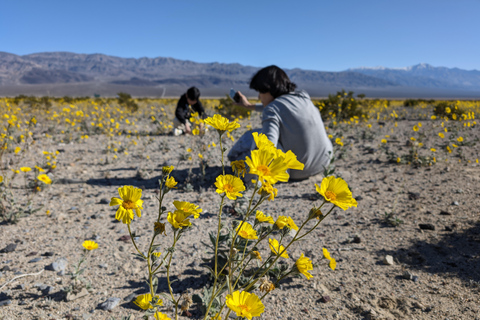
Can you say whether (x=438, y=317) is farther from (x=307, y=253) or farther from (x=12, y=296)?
(x=12, y=296)

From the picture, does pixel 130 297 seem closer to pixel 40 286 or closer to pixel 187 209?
pixel 40 286

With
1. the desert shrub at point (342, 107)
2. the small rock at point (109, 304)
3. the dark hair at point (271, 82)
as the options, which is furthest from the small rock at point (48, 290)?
the desert shrub at point (342, 107)

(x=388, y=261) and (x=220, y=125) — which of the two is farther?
Result: (x=388, y=261)

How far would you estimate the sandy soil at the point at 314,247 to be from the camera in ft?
5.50

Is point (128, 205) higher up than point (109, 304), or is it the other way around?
point (128, 205)

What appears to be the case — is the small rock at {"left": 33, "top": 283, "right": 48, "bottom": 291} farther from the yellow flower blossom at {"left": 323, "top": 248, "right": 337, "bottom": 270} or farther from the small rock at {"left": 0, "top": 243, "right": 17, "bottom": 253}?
the yellow flower blossom at {"left": 323, "top": 248, "right": 337, "bottom": 270}

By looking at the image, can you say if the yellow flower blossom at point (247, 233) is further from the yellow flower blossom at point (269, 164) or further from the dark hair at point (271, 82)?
the dark hair at point (271, 82)

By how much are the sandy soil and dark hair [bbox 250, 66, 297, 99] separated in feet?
4.06

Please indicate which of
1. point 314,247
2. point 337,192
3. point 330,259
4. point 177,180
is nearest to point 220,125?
point 337,192

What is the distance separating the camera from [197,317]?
1610mm

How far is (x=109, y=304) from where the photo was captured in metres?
1.68

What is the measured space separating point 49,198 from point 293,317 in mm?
3063

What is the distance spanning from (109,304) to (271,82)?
2.66 meters

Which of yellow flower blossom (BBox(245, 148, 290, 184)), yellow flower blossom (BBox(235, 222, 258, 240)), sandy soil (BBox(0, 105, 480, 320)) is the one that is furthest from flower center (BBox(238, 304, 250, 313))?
sandy soil (BBox(0, 105, 480, 320))
